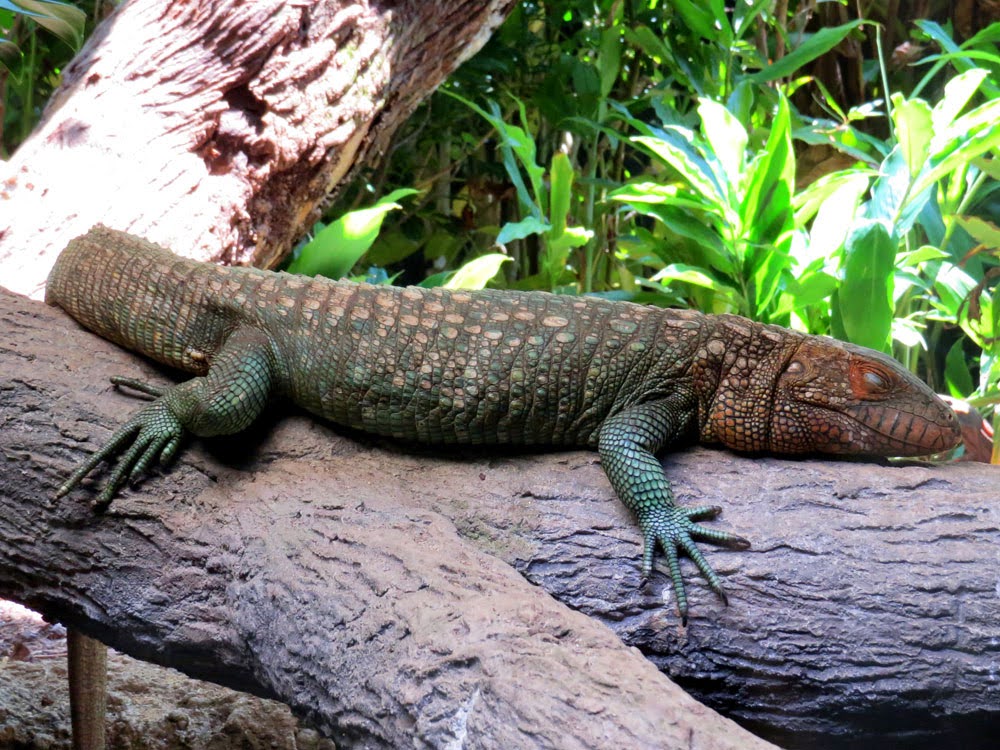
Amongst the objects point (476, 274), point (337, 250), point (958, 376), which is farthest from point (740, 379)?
point (337, 250)

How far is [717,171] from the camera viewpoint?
4301 millimetres

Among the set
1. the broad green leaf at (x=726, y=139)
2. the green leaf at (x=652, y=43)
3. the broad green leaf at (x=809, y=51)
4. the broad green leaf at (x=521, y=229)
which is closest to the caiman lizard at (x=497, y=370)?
the broad green leaf at (x=726, y=139)

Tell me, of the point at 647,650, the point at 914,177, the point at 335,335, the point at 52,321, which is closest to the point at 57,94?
the point at 52,321

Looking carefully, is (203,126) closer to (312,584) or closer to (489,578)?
(312,584)

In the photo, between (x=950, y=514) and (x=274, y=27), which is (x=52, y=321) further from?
(x=950, y=514)

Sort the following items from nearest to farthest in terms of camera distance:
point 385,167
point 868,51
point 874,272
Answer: point 874,272, point 385,167, point 868,51

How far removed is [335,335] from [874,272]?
2115 mm

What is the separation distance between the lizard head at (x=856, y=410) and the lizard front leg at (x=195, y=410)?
1.71m

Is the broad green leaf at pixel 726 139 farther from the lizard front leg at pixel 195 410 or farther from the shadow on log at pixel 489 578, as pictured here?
the lizard front leg at pixel 195 410

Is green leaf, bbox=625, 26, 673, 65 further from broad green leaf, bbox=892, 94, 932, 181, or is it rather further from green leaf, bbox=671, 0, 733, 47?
broad green leaf, bbox=892, 94, 932, 181

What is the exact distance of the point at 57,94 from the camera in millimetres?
4160

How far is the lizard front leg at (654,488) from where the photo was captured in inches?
103

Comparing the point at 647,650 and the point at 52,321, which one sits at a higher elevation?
the point at 52,321

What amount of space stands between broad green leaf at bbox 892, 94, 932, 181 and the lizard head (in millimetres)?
1350
